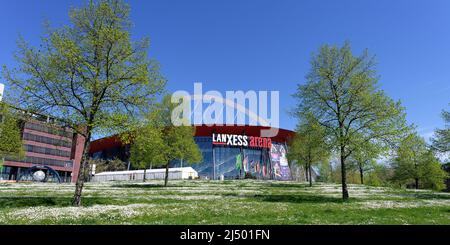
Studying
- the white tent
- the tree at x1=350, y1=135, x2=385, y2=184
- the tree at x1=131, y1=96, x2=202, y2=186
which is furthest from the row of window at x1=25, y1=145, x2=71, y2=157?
the tree at x1=350, y1=135, x2=385, y2=184

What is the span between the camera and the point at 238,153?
128 m

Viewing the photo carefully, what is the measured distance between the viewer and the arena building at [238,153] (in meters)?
122

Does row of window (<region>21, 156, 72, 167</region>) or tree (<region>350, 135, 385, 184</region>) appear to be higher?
row of window (<region>21, 156, 72, 167</region>)

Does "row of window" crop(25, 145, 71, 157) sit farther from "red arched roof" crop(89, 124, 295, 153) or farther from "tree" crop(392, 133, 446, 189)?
"tree" crop(392, 133, 446, 189)

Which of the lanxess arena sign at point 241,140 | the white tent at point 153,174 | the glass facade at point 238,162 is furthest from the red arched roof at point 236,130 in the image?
the white tent at point 153,174

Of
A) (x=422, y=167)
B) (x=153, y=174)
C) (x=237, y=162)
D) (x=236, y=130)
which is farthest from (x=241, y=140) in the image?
(x=422, y=167)

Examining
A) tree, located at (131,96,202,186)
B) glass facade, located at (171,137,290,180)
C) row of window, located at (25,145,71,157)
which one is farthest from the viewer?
row of window, located at (25,145,71,157)

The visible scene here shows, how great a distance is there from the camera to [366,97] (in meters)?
29.5

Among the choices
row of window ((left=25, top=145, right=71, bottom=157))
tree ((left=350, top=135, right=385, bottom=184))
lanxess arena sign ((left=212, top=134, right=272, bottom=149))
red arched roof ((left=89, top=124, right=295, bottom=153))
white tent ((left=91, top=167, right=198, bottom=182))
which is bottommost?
white tent ((left=91, top=167, right=198, bottom=182))

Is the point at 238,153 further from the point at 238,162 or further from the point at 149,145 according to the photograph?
the point at 149,145

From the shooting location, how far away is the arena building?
122 metres
